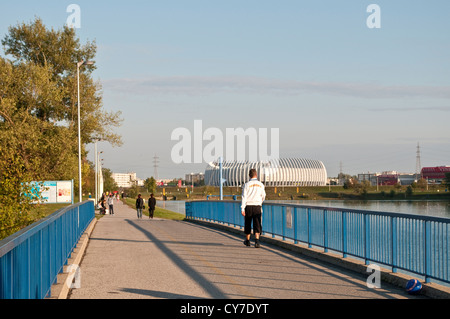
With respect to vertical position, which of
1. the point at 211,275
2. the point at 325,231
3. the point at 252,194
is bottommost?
the point at 211,275

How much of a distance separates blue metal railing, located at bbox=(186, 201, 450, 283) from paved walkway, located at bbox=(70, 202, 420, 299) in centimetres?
54

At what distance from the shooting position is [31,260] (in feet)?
22.7

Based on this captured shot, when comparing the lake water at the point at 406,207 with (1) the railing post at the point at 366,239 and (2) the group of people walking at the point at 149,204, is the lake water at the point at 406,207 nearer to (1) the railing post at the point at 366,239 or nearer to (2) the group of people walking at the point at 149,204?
(2) the group of people walking at the point at 149,204

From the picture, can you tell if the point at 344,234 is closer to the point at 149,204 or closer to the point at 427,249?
the point at 427,249

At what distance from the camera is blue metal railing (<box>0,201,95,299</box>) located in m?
5.42

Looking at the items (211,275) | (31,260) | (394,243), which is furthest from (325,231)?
(31,260)

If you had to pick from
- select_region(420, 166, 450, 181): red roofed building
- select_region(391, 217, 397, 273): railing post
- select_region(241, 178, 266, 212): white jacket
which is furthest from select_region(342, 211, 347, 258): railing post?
select_region(420, 166, 450, 181): red roofed building

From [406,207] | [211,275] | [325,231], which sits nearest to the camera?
[211,275]

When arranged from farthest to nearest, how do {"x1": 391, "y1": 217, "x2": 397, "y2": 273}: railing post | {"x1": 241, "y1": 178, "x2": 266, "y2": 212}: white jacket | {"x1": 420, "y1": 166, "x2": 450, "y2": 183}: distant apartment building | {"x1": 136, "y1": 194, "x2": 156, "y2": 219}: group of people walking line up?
1. {"x1": 420, "y1": 166, "x2": 450, "y2": 183}: distant apartment building
2. {"x1": 136, "y1": 194, "x2": 156, "y2": 219}: group of people walking
3. {"x1": 241, "y1": 178, "x2": 266, "y2": 212}: white jacket
4. {"x1": 391, "y1": 217, "x2": 397, "y2": 273}: railing post

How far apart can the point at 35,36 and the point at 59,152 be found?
34.4 ft

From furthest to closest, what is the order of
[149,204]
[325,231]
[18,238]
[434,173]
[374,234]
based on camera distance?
[434,173] < [149,204] < [325,231] < [374,234] < [18,238]

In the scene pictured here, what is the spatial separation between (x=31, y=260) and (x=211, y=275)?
463 cm

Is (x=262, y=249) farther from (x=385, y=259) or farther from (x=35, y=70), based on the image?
(x=35, y=70)

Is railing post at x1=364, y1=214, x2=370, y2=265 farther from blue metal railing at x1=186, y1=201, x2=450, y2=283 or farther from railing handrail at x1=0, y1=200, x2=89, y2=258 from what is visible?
railing handrail at x1=0, y1=200, x2=89, y2=258
